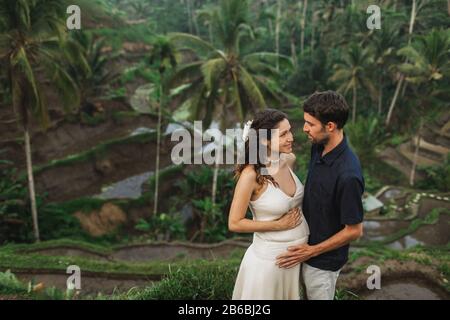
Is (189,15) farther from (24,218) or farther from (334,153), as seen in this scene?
(334,153)

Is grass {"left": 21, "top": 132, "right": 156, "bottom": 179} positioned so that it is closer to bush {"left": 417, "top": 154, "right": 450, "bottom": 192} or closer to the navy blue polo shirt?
bush {"left": 417, "top": 154, "right": 450, "bottom": 192}

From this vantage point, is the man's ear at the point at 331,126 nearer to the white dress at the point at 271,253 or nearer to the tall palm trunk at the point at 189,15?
the white dress at the point at 271,253

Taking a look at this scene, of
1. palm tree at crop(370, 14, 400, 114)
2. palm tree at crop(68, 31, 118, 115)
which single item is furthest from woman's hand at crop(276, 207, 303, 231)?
palm tree at crop(370, 14, 400, 114)

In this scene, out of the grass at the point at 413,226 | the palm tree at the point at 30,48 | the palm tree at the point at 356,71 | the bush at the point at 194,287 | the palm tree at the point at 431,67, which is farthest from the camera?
the palm tree at the point at 356,71

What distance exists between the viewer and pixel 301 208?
8.61 ft

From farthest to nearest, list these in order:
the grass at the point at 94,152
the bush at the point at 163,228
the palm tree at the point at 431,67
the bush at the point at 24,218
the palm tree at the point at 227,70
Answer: the grass at the point at 94,152, the bush at the point at 163,228, the palm tree at the point at 431,67, the bush at the point at 24,218, the palm tree at the point at 227,70

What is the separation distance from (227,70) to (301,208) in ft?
31.5

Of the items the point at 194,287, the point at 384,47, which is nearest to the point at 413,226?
the point at 194,287

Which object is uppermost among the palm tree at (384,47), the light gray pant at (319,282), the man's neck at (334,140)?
the palm tree at (384,47)

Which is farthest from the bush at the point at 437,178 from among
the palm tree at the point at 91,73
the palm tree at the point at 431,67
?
the palm tree at the point at 91,73

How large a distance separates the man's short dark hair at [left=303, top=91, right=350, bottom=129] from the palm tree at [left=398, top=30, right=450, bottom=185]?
34.5ft

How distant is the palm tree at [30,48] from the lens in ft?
30.3

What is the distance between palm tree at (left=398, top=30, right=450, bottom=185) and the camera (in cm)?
1220

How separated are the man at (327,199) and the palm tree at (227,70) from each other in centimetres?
854
